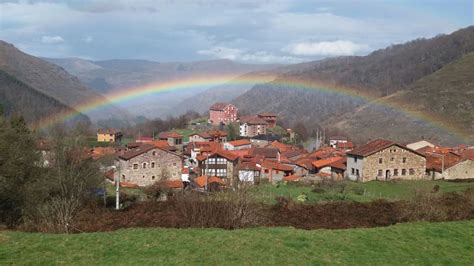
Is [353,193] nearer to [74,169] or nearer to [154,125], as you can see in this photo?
[74,169]

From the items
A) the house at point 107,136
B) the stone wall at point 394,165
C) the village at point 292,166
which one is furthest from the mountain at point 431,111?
the house at point 107,136

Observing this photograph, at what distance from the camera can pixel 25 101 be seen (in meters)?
141

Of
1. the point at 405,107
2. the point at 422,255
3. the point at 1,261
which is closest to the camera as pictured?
the point at 1,261

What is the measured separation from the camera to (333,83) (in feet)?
617

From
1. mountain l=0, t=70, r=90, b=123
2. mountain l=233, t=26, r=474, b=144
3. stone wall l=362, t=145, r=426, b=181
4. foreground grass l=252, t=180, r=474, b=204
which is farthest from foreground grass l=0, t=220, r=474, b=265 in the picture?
mountain l=233, t=26, r=474, b=144

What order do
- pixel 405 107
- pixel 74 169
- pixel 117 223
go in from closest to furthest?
pixel 117 223 → pixel 74 169 → pixel 405 107

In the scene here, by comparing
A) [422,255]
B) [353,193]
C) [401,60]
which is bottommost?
[353,193]

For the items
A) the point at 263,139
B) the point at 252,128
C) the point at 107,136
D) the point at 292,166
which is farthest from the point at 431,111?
the point at 107,136

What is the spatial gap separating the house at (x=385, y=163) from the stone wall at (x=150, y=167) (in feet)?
63.8

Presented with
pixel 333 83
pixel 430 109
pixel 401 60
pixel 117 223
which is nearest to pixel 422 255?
pixel 117 223

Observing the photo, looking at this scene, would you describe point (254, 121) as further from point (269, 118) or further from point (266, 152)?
point (266, 152)

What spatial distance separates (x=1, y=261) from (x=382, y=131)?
351 ft

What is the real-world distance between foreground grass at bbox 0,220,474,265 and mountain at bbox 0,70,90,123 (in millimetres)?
119398

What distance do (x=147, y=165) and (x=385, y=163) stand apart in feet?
84.6
